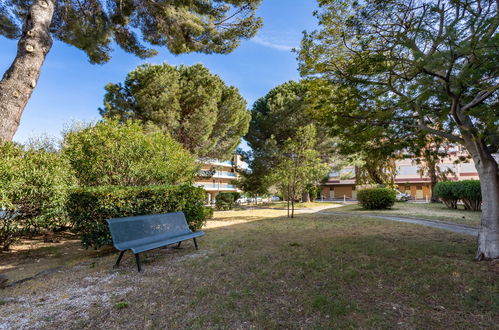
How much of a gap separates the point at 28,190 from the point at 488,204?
8621mm

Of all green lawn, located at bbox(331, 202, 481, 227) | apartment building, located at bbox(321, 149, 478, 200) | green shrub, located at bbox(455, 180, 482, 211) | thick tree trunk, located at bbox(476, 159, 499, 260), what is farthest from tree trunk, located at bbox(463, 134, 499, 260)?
apartment building, located at bbox(321, 149, 478, 200)

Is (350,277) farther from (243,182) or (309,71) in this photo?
(243,182)

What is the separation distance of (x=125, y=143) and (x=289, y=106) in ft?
49.0

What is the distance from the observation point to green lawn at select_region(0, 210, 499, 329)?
94.3 inches

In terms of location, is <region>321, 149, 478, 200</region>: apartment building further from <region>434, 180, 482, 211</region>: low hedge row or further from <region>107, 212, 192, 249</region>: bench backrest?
<region>107, 212, 192, 249</region>: bench backrest

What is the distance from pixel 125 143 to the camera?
7.29m

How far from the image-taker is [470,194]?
11.9 m

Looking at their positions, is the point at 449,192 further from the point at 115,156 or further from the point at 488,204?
the point at 115,156

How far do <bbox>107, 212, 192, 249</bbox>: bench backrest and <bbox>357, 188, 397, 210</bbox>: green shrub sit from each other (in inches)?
518

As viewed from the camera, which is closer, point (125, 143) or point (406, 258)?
point (406, 258)

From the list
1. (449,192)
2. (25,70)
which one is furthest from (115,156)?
(449,192)

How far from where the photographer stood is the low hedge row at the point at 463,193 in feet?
38.8

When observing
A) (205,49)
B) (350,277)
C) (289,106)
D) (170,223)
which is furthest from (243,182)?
(350,277)

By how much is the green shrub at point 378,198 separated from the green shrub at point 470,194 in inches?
125
